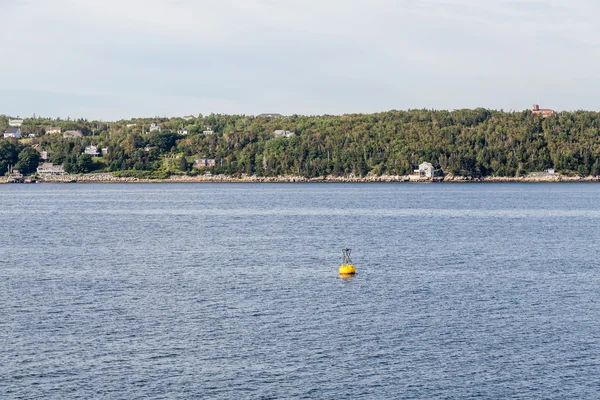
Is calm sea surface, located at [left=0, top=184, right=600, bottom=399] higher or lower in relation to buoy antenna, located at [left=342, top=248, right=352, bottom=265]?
lower

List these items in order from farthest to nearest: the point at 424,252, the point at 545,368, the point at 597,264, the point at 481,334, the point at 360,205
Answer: the point at 360,205 → the point at 424,252 → the point at 597,264 → the point at 481,334 → the point at 545,368

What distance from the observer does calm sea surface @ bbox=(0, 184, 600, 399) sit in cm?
2677

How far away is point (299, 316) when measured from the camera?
3522 centimetres

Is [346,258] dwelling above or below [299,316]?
above

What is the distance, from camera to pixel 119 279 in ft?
147

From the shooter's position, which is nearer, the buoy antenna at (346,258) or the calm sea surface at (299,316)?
the calm sea surface at (299,316)

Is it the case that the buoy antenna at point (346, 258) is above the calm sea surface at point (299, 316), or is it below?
above

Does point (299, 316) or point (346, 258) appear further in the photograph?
point (346, 258)

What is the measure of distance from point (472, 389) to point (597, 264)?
2679 cm

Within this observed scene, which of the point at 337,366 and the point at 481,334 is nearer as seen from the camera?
the point at 337,366

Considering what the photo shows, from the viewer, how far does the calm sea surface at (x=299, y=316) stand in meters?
26.8

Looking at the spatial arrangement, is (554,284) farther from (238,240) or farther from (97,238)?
(97,238)

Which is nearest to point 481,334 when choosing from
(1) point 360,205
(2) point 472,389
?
(2) point 472,389

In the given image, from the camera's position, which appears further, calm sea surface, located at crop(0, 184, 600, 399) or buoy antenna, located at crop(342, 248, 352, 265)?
buoy antenna, located at crop(342, 248, 352, 265)
